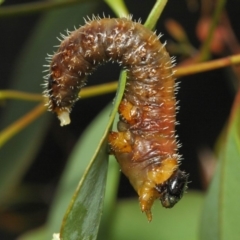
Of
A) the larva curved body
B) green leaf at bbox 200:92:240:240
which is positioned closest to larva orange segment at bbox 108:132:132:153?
the larva curved body

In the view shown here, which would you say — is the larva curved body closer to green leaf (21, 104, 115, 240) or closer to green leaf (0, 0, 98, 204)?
green leaf (21, 104, 115, 240)

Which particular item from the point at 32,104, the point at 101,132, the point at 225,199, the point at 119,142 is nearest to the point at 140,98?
the point at 119,142

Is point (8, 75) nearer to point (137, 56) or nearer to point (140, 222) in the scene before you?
point (140, 222)

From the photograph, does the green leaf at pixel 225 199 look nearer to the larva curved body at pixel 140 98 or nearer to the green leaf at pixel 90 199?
the larva curved body at pixel 140 98

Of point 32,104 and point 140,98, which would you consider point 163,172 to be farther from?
point 32,104

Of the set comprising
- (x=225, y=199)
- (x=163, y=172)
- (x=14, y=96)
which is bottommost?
(x=225, y=199)

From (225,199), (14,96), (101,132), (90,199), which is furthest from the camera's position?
(101,132)

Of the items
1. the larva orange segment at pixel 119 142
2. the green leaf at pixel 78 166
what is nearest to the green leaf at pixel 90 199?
the larva orange segment at pixel 119 142
